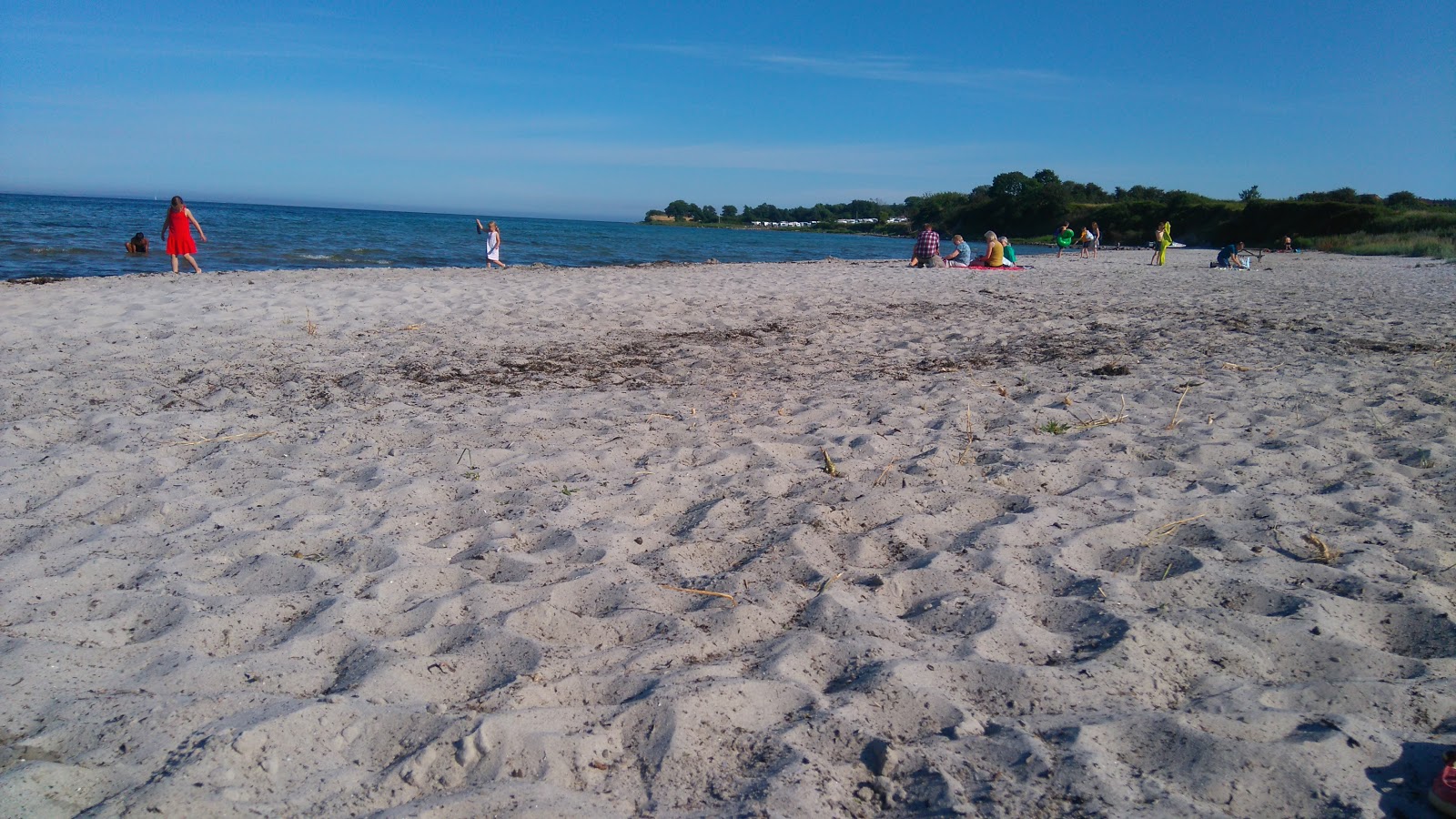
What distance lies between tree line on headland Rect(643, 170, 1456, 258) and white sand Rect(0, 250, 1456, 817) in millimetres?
23232

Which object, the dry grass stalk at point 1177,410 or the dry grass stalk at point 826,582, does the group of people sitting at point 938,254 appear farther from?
the dry grass stalk at point 826,582

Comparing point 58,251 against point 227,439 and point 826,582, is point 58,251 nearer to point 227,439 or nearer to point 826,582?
point 227,439

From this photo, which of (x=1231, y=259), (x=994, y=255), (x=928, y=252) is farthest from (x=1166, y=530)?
(x=1231, y=259)

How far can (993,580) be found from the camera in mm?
2564

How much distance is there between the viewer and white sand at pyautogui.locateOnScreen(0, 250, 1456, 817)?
5.63 feet

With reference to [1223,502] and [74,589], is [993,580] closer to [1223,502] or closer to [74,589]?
[1223,502]

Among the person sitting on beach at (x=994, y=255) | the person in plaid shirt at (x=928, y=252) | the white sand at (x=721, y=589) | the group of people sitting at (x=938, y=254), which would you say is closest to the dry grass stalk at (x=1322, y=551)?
the white sand at (x=721, y=589)

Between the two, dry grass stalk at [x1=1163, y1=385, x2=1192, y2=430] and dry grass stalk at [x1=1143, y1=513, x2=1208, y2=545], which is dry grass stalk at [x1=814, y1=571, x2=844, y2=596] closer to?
dry grass stalk at [x1=1143, y1=513, x2=1208, y2=545]

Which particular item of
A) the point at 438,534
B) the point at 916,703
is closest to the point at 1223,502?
the point at 916,703

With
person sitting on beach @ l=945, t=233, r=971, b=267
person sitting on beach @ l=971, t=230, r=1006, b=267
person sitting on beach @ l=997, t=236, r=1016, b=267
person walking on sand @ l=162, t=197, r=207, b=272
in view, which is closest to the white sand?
person walking on sand @ l=162, t=197, r=207, b=272

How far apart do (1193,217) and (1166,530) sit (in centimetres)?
6064

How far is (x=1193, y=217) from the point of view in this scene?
54188mm

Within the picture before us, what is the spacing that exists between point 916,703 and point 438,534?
1.79 metres

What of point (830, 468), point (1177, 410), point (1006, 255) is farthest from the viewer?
point (1006, 255)
